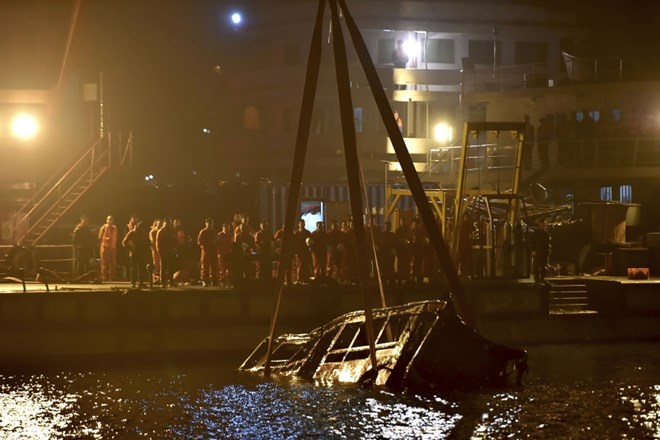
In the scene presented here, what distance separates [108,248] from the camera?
100 ft

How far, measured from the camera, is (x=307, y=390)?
22000 mm

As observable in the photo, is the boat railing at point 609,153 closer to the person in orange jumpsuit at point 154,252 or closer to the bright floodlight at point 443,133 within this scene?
the bright floodlight at point 443,133

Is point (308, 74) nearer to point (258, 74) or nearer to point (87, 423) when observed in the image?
point (87, 423)

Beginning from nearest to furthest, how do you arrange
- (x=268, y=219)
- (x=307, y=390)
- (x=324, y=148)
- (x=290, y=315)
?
(x=307, y=390) → (x=290, y=315) → (x=268, y=219) → (x=324, y=148)

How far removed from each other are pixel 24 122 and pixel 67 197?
3569mm

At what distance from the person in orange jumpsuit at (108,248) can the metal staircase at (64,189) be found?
3647 millimetres

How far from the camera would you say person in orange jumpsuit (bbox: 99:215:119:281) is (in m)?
30.1

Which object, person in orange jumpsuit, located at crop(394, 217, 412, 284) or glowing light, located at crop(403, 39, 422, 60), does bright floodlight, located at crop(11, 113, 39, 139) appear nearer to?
person in orange jumpsuit, located at crop(394, 217, 412, 284)

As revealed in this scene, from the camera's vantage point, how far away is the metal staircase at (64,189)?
3434 centimetres

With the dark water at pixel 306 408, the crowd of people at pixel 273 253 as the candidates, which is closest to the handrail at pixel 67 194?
the crowd of people at pixel 273 253

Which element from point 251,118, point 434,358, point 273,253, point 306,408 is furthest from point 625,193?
point 306,408

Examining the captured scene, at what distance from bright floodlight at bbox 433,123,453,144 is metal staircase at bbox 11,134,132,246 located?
13.6m

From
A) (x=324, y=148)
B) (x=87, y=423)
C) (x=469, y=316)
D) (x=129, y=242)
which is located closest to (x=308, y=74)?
(x=469, y=316)

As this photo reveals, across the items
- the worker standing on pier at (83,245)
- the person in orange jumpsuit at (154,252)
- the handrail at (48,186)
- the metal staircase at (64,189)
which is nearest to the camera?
the person in orange jumpsuit at (154,252)
